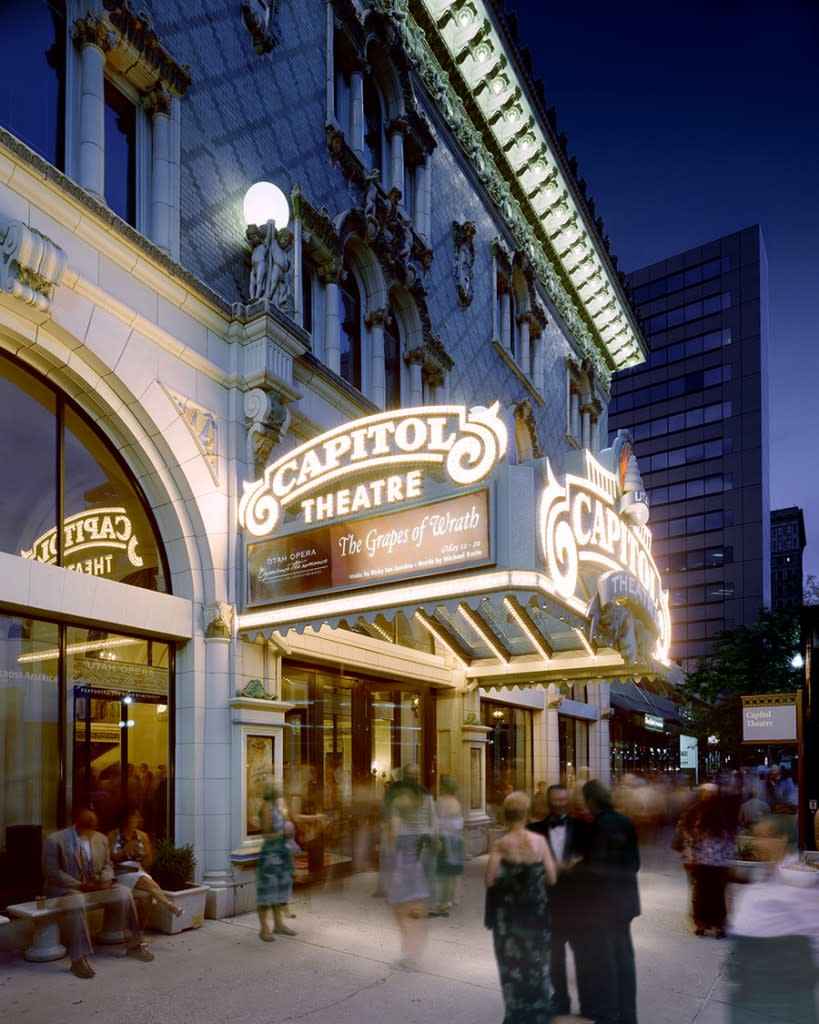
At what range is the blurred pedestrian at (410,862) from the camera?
9.00m

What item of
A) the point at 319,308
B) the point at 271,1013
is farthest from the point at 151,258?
the point at 271,1013

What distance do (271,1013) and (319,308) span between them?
36.4 ft

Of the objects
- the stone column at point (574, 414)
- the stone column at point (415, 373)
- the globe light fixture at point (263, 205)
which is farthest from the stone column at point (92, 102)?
the stone column at point (574, 414)

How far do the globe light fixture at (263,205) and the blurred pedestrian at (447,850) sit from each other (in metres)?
8.29

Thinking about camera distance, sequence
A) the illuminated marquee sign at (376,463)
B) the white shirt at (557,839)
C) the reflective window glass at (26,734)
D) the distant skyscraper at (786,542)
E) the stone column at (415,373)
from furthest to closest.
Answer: the distant skyscraper at (786,542), the stone column at (415,373), the illuminated marquee sign at (376,463), the reflective window glass at (26,734), the white shirt at (557,839)

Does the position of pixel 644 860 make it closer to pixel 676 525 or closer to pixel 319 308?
pixel 319 308

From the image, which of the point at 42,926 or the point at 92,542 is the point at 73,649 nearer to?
the point at 92,542

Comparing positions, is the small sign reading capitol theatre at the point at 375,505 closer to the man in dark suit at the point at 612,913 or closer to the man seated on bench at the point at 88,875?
the man in dark suit at the point at 612,913

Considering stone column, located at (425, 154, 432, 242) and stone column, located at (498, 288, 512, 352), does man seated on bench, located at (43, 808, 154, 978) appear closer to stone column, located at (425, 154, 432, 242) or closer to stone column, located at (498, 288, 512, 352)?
stone column, located at (425, 154, 432, 242)

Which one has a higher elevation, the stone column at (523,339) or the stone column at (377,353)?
the stone column at (523,339)

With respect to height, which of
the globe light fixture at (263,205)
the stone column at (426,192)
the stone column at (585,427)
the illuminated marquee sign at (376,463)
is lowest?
the illuminated marquee sign at (376,463)

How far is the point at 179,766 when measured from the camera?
10711mm

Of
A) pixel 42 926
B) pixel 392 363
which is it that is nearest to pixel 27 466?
pixel 42 926

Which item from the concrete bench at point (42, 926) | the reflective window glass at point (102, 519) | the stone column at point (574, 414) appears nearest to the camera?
the concrete bench at point (42, 926)
